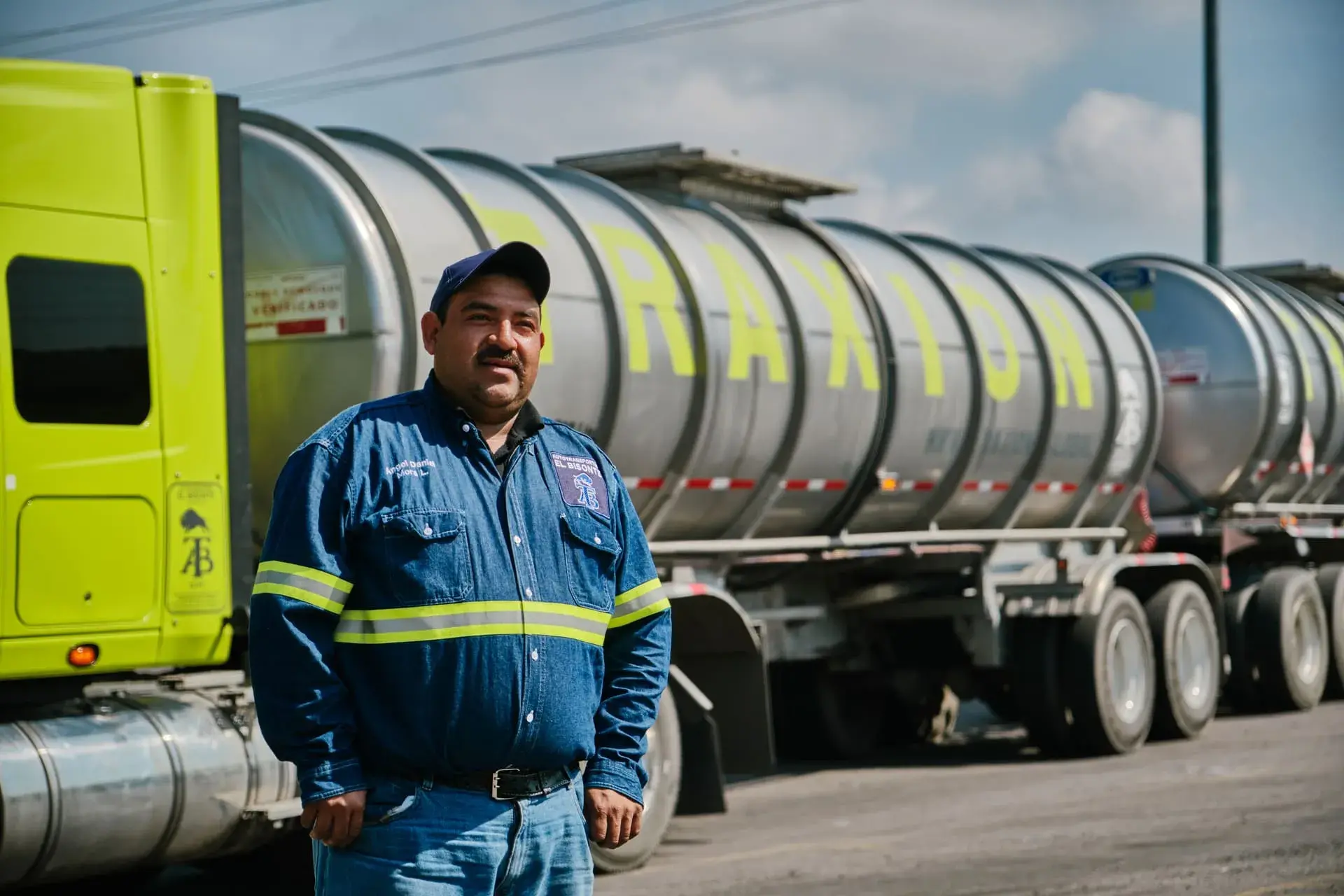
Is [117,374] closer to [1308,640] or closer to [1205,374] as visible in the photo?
[1205,374]

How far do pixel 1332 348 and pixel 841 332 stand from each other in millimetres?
9366

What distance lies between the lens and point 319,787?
11.0 ft

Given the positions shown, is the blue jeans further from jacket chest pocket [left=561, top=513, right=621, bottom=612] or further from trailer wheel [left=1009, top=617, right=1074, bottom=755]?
trailer wheel [left=1009, top=617, right=1074, bottom=755]

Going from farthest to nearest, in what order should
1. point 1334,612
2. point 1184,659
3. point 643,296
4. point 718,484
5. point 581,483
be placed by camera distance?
1. point 1334,612
2. point 1184,659
3. point 718,484
4. point 643,296
5. point 581,483

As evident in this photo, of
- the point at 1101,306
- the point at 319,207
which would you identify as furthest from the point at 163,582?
the point at 1101,306

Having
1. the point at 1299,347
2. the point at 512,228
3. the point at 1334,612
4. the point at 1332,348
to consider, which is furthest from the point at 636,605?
the point at 1332,348

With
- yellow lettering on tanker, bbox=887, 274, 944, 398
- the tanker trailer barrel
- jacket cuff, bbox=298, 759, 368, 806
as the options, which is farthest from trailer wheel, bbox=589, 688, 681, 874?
the tanker trailer barrel

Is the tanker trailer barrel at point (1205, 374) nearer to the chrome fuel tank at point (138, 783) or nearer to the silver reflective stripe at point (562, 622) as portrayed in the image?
the chrome fuel tank at point (138, 783)

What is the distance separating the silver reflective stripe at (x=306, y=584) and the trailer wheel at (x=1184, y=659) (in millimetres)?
11247

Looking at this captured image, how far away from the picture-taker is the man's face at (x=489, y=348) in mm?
3621

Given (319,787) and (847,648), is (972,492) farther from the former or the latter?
(319,787)

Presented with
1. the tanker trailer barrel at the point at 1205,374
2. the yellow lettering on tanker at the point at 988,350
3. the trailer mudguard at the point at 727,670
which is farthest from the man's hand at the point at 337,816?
the tanker trailer barrel at the point at 1205,374

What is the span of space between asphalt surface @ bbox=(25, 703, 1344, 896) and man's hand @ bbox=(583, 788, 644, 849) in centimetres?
454

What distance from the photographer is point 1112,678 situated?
43.4ft
